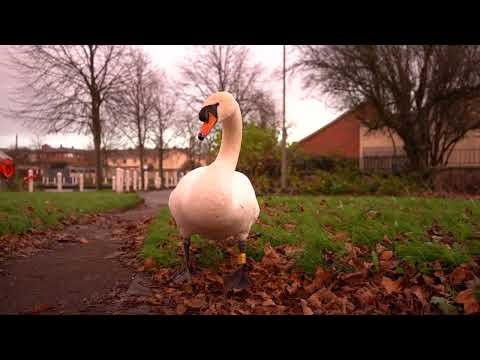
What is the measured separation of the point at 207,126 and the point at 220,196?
64cm

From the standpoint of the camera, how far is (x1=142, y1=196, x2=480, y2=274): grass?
3.48 metres

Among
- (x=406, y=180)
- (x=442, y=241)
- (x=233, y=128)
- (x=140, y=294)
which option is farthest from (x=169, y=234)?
(x=406, y=180)

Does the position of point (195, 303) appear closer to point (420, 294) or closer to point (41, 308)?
point (41, 308)

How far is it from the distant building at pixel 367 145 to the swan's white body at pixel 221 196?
13.5 m

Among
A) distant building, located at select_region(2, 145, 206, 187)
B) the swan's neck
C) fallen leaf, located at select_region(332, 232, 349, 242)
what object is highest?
distant building, located at select_region(2, 145, 206, 187)

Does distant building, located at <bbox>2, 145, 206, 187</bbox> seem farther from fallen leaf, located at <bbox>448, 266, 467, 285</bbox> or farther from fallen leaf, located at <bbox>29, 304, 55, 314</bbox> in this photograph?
fallen leaf, located at <bbox>448, 266, 467, 285</bbox>

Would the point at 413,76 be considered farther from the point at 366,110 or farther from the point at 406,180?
the point at 406,180

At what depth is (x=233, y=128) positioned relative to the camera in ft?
11.5

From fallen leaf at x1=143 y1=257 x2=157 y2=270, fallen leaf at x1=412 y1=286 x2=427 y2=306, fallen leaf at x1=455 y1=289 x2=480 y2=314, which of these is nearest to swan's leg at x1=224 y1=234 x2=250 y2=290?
fallen leaf at x1=143 y1=257 x2=157 y2=270

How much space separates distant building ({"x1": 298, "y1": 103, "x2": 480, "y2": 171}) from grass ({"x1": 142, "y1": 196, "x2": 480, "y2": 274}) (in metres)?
10.9

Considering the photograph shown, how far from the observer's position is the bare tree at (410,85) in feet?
45.1

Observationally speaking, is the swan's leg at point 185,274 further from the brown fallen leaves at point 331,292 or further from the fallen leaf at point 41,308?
the fallen leaf at point 41,308

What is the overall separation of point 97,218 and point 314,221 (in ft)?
17.5

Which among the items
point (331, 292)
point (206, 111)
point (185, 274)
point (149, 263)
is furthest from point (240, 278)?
point (206, 111)
